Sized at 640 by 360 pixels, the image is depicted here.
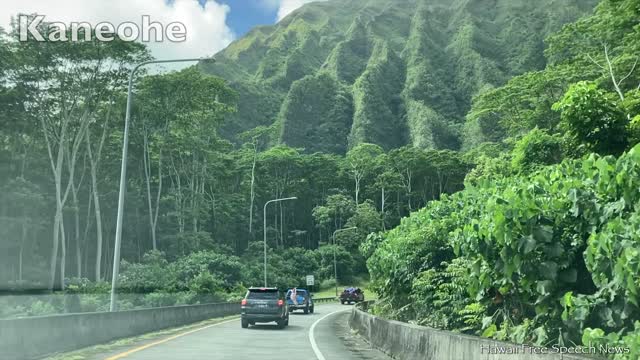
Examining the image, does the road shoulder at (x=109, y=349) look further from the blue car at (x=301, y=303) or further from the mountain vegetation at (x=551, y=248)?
the blue car at (x=301, y=303)

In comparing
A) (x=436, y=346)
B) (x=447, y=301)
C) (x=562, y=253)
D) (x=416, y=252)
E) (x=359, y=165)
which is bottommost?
(x=436, y=346)

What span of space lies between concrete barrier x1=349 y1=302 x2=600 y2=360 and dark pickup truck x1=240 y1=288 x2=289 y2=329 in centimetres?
707

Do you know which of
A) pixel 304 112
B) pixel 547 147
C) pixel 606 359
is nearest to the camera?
pixel 606 359

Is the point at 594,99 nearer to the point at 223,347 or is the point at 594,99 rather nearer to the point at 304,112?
the point at 223,347

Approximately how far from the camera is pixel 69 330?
1605cm

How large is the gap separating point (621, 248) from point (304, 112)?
490ft

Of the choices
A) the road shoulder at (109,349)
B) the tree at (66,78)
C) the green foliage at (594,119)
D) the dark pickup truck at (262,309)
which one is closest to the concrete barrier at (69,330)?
the road shoulder at (109,349)

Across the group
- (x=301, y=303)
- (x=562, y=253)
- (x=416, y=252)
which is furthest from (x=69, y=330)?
(x=301, y=303)

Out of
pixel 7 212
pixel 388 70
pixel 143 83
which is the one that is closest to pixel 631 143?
pixel 143 83

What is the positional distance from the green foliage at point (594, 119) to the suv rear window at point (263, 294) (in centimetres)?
1638

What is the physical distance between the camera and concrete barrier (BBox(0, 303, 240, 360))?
43.0 ft

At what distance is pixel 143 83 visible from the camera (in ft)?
201

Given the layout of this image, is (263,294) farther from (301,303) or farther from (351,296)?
(351,296)

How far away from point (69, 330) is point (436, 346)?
968 centimetres
